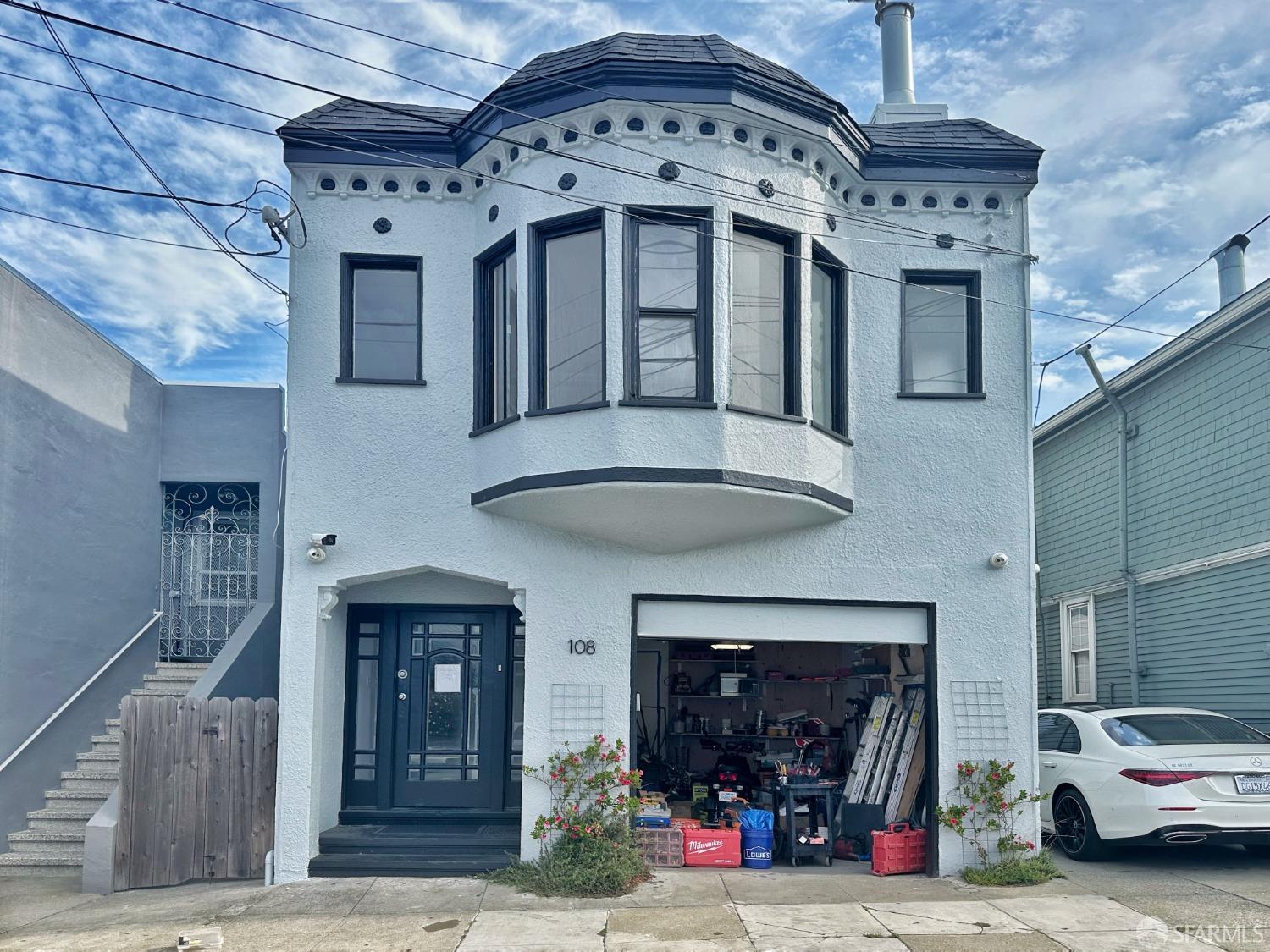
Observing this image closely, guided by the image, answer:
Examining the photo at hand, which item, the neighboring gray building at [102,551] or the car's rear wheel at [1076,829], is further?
the neighboring gray building at [102,551]

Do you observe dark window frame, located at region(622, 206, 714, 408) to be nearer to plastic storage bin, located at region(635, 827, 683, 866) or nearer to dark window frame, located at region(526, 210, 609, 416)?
dark window frame, located at region(526, 210, 609, 416)

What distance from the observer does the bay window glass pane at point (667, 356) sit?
863 cm

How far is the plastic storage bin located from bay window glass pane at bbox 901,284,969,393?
4.50 meters

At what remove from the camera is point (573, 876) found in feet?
27.2

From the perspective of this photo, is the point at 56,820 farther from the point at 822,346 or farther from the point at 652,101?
the point at 652,101

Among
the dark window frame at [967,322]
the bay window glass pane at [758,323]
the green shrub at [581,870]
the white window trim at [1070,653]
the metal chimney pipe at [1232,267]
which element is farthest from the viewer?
the white window trim at [1070,653]

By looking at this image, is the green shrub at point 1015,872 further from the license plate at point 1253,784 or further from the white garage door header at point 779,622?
the white garage door header at point 779,622

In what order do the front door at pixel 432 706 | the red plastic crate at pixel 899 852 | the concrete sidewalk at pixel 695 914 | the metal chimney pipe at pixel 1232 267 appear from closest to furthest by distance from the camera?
Result: the concrete sidewalk at pixel 695 914
the red plastic crate at pixel 899 852
the front door at pixel 432 706
the metal chimney pipe at pixel 1232 267

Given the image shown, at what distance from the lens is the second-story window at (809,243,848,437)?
9.39 metres

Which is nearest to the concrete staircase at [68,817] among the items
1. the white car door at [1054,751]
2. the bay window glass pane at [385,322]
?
the bay window glass pane at [385,322]

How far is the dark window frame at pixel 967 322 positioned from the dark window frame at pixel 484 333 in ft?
11.3

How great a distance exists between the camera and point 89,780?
33.6 feet

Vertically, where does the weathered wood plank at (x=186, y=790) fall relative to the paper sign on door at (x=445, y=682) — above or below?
below

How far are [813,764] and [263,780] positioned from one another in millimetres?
5177
